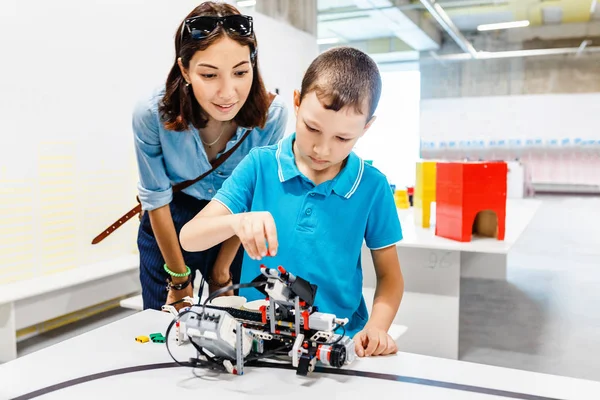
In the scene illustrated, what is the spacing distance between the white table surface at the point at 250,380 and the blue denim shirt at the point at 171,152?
2.25ft

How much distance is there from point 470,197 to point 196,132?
1507 mm

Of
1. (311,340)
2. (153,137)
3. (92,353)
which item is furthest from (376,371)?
(153,137)

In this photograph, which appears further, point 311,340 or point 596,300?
point 596,300

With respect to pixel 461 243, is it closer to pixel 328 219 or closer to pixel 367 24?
pixel 328 219

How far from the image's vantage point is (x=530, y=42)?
1104 centimetres

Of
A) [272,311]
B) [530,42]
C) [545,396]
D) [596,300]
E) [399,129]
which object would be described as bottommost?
[596,300]

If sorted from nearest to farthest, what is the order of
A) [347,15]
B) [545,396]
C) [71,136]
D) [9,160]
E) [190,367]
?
[545,396] < [190,367] < [9,160] < [71,136] < [347,15]

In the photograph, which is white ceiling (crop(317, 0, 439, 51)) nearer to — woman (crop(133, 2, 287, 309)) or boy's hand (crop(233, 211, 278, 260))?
woman (crop(133, 2, 287, 309))

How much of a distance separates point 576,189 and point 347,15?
19.7 feet

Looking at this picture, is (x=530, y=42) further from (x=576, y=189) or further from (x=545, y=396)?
(x=545, y=396)

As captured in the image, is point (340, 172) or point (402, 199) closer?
point (340, 172)

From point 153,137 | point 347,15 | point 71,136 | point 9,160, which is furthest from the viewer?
point 347,15

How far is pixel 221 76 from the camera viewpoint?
1423mm

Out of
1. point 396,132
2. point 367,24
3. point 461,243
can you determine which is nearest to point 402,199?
point 461,243
